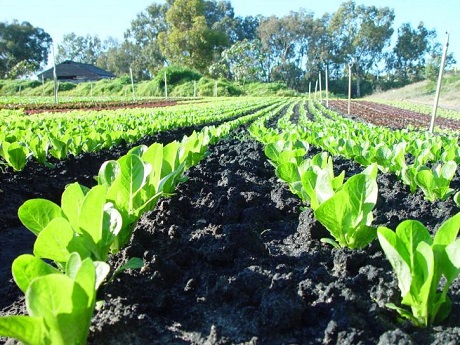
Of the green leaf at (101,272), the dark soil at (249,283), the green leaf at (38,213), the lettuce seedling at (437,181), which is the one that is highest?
the green leaf at (38,213)

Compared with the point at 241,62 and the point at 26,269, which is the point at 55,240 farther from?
the point at 241,62

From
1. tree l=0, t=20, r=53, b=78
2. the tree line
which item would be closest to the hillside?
the tree line

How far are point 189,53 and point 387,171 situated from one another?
60672 mm

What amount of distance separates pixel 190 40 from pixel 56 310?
201ft

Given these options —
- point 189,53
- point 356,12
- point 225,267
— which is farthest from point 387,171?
point 356,12

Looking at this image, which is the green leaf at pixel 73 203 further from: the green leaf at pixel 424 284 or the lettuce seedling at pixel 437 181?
the lettuce seedling at pixel 437 181

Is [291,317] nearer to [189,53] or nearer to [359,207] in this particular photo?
[359,207]

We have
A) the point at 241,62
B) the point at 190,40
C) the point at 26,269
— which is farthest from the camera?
the point at 241,62

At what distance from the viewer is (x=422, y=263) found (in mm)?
1551

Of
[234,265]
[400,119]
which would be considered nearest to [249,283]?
[234,265]

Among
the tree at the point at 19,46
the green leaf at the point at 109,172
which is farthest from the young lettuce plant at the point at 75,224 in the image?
the tree at the point at 19,46

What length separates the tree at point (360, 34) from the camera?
A: 7331 centimetres

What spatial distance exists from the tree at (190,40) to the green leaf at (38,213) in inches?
2380

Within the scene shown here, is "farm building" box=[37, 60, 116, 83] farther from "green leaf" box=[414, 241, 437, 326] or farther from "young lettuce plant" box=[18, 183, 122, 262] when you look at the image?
"green leaf" box=[414, 241, 437, 326]
